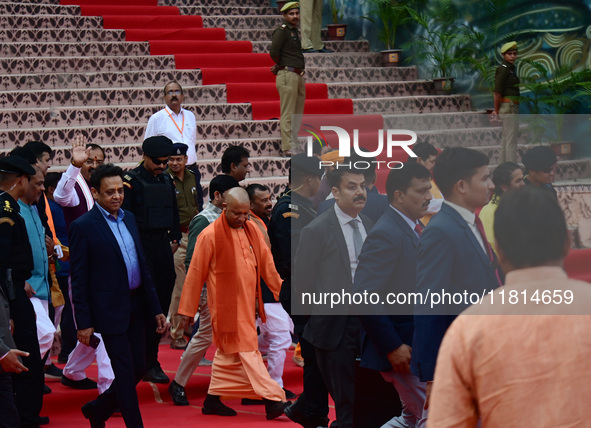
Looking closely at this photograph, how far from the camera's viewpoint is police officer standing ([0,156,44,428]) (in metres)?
5.23

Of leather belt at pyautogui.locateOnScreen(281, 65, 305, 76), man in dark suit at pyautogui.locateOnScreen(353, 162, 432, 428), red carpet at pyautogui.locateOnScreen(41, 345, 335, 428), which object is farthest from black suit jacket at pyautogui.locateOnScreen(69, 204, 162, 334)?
leather belt at pyautogui.locateOnScreen(281, 65, 305, 76)

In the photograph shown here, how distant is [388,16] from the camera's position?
13.7 meters

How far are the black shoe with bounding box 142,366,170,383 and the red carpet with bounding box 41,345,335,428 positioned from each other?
0.04 metres

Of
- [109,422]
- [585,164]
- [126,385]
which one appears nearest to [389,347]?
[126,385]

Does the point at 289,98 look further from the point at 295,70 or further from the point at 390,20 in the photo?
the point at 390,20

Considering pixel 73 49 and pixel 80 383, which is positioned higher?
pixel 73 49

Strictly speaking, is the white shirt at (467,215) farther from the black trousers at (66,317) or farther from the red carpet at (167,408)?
the black trousers at (66,317)

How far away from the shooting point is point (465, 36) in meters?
13.0

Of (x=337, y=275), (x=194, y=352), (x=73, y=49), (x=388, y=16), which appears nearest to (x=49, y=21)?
(x=73, y=49)

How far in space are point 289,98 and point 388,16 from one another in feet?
11.3

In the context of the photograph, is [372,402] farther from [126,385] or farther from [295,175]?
[295,175]

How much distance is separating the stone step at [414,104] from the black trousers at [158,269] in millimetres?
6124

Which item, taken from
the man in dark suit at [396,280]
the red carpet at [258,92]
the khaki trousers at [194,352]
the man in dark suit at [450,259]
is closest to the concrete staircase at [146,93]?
the red carpet at [258,92]

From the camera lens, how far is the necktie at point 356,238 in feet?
16.5
